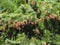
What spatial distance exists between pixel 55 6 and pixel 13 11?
2.78 ft

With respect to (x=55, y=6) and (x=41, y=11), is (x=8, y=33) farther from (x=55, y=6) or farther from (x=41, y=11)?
(x=55, y=6)

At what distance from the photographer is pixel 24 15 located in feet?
13.6

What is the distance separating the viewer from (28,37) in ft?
13.4

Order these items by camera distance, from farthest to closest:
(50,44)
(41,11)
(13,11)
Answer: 1. (13,11)
2. (41,11)
3. (50,44)

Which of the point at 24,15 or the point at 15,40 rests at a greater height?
the point at 24,15

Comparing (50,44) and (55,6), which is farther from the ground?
(55,6)

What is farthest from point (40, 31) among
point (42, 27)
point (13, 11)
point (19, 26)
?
point (13, 11)

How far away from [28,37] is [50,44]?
406 mm

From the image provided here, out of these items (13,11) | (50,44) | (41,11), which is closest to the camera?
(50,44)

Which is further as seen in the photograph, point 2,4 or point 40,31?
point 2,4

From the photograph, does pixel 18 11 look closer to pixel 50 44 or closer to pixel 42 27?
pixel 42 27

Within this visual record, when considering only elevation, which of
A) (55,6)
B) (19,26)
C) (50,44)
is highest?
(55,6)

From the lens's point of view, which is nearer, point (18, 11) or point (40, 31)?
point (40, 31)

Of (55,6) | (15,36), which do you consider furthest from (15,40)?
(55,6)
